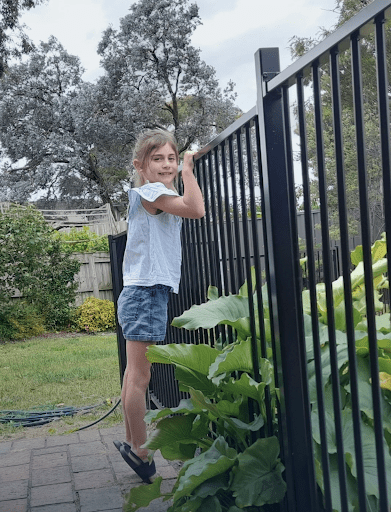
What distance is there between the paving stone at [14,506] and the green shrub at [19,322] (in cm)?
883

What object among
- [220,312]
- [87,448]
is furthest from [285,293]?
[87,448]

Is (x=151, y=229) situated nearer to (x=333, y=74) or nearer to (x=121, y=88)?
(x=333, y=74)

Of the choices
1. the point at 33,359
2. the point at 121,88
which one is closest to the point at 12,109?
the point at 121,88

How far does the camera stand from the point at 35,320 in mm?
11977

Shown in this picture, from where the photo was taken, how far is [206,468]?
192cm

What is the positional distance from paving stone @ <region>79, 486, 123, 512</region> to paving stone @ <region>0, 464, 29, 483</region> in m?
0.48

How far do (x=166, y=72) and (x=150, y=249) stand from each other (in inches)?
1027

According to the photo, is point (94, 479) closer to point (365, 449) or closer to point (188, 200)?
point (188, 200)

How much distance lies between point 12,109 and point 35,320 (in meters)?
20.3

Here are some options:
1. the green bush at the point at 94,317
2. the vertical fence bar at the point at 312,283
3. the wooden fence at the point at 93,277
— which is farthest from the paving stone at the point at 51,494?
the wooden fence at the point at 93,277

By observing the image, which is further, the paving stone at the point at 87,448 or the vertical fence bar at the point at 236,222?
the paving stone at the point at 87,448

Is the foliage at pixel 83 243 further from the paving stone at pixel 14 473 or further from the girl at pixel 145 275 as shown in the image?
the girl at pixel 145 275

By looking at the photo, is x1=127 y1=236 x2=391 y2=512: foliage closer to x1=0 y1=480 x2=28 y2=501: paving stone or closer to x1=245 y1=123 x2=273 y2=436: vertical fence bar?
x1=245 y1=123 x2=273 y2=436: vertical fence bar

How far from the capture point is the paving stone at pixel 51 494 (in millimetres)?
2797
